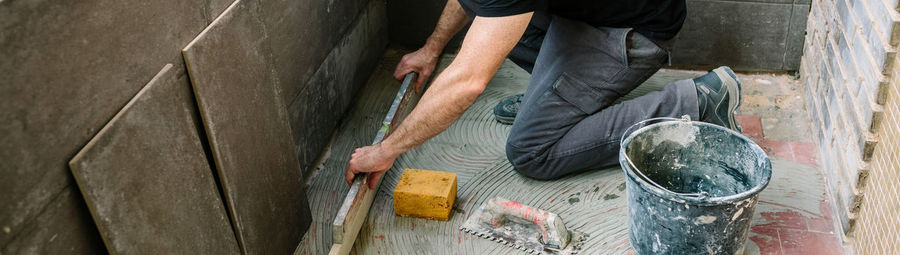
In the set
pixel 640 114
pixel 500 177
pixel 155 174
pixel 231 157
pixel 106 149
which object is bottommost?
pixel 500 177

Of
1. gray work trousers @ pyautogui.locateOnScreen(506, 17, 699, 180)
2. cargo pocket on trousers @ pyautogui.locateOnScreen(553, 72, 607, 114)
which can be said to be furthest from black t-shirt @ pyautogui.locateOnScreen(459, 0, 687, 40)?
cargo pocket on trousers @ pyautogui.locateOnScreen(553, 72, 607, 114)

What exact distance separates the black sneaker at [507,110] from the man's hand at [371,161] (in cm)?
79

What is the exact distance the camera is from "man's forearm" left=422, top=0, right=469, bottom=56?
3.04 m

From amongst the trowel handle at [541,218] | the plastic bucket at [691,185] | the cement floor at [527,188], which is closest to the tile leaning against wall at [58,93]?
the cement floor at [527,188]

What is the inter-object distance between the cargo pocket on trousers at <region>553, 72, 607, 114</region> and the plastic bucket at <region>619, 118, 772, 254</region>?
36cm

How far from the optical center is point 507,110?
10.4ft

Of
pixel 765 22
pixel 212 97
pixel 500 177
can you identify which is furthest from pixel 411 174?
pixel 765 22

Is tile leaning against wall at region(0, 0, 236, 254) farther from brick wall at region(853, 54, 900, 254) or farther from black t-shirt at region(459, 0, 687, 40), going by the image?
brick wall at region(853, 54, 900, 254)

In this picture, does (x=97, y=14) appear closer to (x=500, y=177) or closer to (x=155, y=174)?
(x=155, y=174)

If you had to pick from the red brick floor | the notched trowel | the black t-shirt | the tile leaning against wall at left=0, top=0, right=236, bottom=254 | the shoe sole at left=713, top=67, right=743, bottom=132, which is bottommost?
the red brick floor

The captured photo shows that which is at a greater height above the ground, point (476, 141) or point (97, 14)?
point (97, 14)

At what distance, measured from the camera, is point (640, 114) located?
274cm

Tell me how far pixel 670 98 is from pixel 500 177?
68 centimetres

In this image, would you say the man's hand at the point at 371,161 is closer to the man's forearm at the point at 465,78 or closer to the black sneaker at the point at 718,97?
the man's forearm at the point at 465,78
